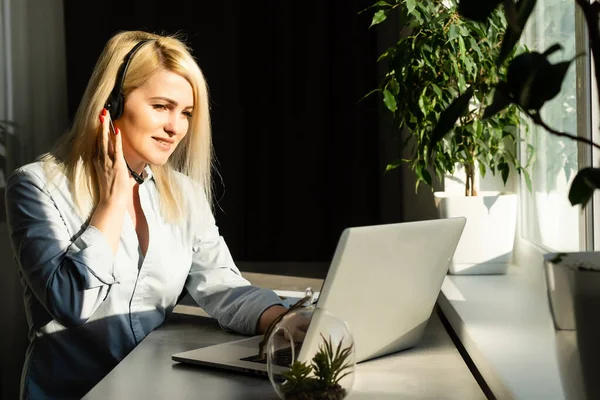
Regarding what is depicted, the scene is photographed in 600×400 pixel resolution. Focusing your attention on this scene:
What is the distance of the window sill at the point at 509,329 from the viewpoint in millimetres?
1065

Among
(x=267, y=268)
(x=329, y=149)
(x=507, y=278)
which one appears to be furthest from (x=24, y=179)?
(x=329, y=149)

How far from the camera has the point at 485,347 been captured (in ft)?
4.18

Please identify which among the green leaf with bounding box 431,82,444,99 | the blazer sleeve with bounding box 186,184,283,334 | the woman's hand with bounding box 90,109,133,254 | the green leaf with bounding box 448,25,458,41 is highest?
the green leaf with bounding box 448,25,458,41

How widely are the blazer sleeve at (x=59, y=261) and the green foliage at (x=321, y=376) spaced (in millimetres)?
700

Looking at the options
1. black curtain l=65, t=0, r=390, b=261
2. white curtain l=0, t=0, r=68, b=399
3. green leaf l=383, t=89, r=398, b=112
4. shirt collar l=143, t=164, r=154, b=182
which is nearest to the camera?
shirt collar l=143, t=164, r=154, b=182

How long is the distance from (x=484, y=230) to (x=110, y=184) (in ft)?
3.28

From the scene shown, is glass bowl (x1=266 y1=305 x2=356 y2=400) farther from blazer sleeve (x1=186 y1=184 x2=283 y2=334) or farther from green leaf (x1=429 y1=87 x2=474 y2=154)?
blazer sleeve (x1=186 y1=184 x2=283 y2=334)

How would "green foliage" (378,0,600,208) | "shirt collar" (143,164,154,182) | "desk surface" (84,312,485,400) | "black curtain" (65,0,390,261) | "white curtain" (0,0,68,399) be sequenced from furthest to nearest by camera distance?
1. "black curtain" (65,0,390,261)
2. "white curtain" (0,0,68,399)
3. "shirt collar" (143,164,154,182)
4. "desk surface" (84,312,485,400)
5. "green foliage" (378,0,600,208)

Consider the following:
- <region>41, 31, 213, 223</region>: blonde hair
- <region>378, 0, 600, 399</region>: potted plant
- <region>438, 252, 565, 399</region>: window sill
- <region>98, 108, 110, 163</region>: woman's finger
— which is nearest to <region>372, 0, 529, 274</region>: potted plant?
<region>438, 252, 565, 399</region>: window sill

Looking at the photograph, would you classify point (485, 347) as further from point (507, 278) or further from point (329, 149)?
point (329, 149)

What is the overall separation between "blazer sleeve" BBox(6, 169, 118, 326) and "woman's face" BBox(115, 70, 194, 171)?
0.92 ft

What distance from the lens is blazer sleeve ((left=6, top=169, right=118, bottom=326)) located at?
4.92 feet

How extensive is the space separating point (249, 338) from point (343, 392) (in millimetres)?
513

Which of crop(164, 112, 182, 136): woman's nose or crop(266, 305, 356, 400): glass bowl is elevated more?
crop(164, 112, 182, 136): woman's nose
